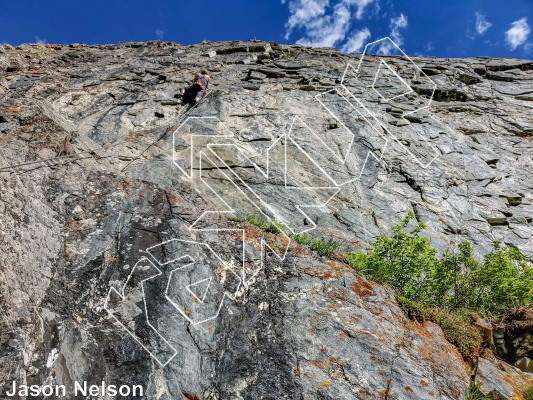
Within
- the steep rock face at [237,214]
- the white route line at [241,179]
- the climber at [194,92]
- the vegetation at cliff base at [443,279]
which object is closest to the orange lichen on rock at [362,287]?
the steep rock face at [237,214]

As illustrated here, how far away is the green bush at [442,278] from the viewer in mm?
6535

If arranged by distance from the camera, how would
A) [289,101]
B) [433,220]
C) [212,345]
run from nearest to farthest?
[212,345], [433,220], [289,101]

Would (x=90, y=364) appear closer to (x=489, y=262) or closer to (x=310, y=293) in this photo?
(x=310, y=293)

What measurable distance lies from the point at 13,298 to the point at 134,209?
262 cm

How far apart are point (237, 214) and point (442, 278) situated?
5.03 meters

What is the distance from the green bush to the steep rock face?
0.77 meters

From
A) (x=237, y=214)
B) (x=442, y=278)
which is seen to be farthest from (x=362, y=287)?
(x=237, y=214)

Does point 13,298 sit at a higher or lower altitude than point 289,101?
lower

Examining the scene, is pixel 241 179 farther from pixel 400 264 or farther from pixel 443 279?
pixel 443 279

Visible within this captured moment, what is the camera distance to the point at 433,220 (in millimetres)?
10055

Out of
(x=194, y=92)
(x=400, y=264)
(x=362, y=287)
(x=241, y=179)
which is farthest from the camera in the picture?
(x=194, y=92)

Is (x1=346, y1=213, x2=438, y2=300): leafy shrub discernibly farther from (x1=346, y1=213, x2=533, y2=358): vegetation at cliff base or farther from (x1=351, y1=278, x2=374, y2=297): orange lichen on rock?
(x1=351, y1=278, x2=374, y2=297): orange lichen on rock

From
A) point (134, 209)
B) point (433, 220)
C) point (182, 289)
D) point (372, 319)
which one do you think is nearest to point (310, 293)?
point (372, 319)

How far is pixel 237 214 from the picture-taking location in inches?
323
